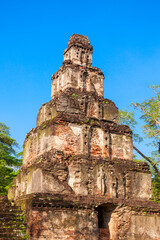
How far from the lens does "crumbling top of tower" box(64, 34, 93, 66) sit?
1677cm

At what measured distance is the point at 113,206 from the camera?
12.5m

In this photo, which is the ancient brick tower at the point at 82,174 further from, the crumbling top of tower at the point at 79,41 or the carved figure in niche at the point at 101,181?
the crumbling top of tower at the point at 79,41

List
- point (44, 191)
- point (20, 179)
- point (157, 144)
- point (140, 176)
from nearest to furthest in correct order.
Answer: point (44, 191)
point (140, 176)
point (20, 179)
point (157, 144)

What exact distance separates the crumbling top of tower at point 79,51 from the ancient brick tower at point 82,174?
0.08 m

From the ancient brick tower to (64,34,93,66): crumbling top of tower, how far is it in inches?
3.2

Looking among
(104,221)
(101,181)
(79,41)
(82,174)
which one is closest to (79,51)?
(79,41)

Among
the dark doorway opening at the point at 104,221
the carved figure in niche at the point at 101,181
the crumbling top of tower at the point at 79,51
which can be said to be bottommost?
the dark doorway opening at the point at 104,221

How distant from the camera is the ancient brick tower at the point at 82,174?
11.0 meters

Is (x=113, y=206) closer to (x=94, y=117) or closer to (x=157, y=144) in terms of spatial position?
(x=94, y=117)

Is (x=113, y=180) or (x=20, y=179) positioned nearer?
(x=113, y=180)

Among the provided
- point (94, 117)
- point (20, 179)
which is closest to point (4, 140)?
point (20, 179)

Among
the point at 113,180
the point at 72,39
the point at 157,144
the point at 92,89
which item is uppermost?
the point at 72,39

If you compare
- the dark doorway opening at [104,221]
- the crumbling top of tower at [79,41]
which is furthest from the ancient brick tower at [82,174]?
the crumbling top of tower at [79,41]

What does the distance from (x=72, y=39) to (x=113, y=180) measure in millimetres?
8900
